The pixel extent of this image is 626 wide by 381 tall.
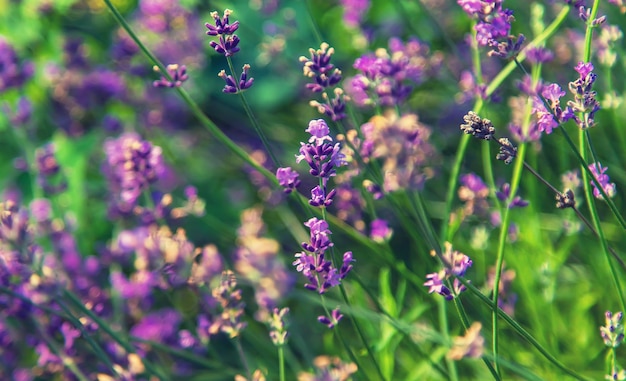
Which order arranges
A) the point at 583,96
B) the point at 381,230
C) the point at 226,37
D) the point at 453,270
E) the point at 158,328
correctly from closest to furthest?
the point at 453,270 → the point at 583,96 → the point at 226,37 → the point at 381,230 → the point at 158,328

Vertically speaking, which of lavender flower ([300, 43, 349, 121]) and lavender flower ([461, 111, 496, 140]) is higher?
lavender flower ([461, 111, 496, 140])

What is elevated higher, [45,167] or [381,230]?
[381,230]

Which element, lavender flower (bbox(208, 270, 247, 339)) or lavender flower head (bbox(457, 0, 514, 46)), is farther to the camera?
lavender flower (bbox(208, 270, 247, 339))

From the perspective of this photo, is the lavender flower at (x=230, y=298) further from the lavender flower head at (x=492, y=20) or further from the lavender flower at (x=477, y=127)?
the lavender flower head at (x=492, y=20)

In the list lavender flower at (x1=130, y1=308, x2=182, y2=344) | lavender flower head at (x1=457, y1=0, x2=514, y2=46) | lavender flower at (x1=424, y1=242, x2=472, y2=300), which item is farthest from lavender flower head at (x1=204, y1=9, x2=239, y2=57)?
lavender flower at (x1=130, y1=308, x2=182, y2=344)

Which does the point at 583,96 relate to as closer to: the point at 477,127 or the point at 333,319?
the point at 477,127

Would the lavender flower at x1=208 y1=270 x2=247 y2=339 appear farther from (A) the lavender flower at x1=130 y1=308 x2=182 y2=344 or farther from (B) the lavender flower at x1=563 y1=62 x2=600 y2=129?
(B) the lavender flower at x1=563 y1=62 x2=600 y2=129

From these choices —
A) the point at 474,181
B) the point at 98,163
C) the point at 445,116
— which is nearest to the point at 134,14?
the point at 98,163

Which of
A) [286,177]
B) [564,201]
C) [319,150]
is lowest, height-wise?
[286,177]

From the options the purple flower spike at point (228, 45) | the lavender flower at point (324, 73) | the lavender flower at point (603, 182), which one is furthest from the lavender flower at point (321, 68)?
the lavender flower at point (603, 182)

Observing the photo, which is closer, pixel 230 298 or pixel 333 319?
pixel 333 319

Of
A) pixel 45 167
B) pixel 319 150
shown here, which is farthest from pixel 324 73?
pixel 45 167

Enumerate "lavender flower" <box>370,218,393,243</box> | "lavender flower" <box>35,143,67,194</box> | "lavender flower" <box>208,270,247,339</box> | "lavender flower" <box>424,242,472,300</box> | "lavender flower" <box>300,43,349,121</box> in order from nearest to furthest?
"lavender flower" <box>424,242,472,300</box> → "lavender flower" <box>300,43,349,121</box> → "lavender flower" <box>208,270,247,339</box> → "lavender flower" <box>370,218,393,243</box> → "lavender flower" <box>35,143,67,194</box>
